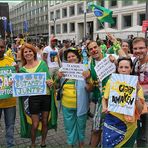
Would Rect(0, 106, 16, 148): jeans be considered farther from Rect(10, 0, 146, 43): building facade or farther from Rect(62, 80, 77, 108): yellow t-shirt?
Rect(10, 0, 146, 43): building facade

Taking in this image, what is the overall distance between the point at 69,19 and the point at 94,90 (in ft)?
175

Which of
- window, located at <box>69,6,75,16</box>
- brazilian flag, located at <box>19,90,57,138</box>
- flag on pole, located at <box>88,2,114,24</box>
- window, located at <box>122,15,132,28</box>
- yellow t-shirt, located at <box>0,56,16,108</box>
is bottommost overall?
brazilian flag, located at <box>19,90,57,138</box>

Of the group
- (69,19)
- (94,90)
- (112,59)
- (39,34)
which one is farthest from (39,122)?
(39,34)

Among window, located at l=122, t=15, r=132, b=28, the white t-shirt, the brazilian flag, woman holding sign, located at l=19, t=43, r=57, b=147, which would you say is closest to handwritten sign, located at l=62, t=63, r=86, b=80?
woman holding sign, located at l=19, t=43, r=57, b=147

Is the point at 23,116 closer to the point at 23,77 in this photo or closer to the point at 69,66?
the point at 23,77

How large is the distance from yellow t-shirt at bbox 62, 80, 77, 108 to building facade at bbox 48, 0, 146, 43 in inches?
1153

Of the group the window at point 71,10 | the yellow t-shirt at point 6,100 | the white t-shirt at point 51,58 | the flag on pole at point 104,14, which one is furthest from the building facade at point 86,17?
the yellow t-shirt at point 6,100

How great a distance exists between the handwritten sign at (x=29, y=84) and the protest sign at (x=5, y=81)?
0.08m

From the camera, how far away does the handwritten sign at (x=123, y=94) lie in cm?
295

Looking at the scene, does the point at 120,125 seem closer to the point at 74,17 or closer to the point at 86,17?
the point at 86,17

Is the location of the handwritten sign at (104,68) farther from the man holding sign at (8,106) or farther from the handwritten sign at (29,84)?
the man holding sign at (8,106)

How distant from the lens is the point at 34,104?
13.2 ft

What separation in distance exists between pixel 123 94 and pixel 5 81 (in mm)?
1897

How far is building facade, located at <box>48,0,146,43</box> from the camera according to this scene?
40406mm
